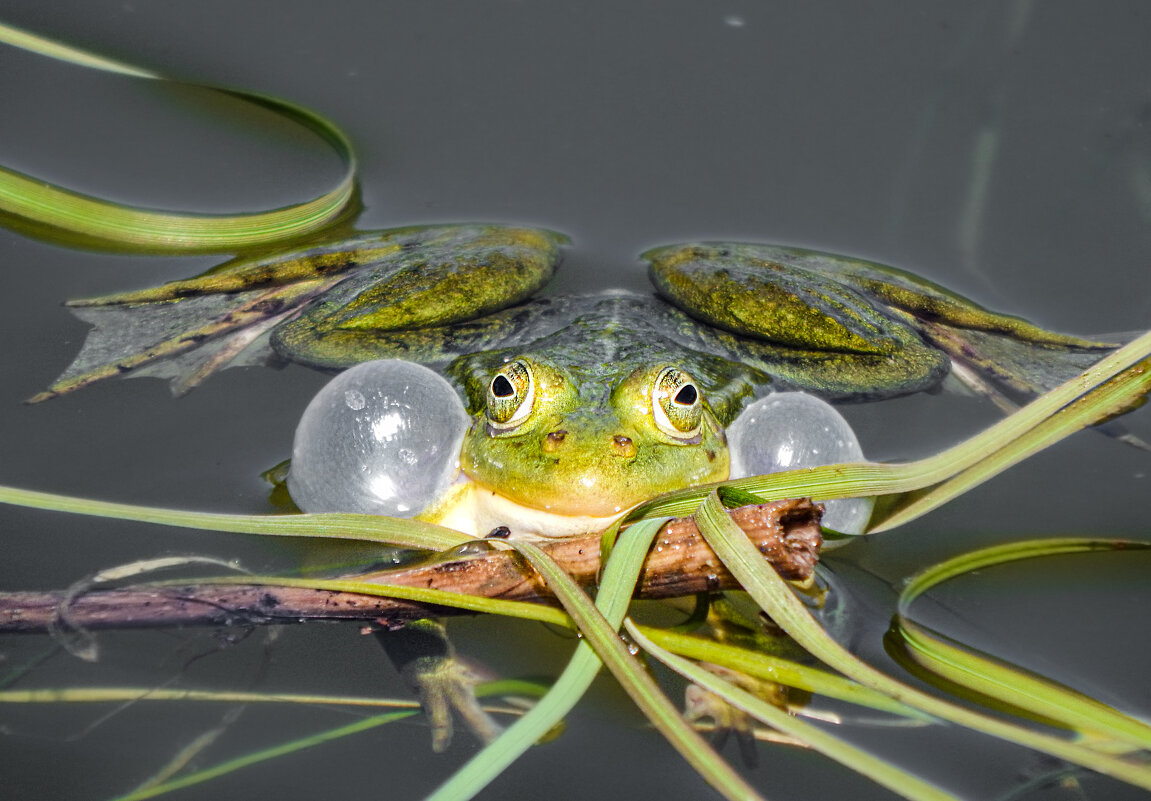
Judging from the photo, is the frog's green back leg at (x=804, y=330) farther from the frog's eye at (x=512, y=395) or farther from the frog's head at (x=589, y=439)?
the frog's eye at (x=512, y=395)

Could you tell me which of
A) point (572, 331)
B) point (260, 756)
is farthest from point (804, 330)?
point (260, 756)

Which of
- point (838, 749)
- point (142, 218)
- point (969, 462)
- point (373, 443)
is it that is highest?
point (142, 218)

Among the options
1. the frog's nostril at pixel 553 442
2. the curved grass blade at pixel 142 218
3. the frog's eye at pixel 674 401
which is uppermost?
the curved grass blade at pixel 142 218

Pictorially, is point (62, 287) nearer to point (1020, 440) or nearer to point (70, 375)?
point (70, 375)

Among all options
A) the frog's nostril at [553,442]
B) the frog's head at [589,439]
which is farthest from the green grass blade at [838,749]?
the frog's nostril at [553,442]

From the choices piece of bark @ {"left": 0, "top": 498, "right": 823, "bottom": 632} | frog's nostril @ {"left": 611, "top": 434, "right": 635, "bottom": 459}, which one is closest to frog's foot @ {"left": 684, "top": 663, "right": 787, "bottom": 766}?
piece of bark @ {"left": 0, "top": 498, "right": 823, "bottom": 632}

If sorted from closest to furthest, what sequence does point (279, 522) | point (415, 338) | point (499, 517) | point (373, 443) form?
1. point (279, 522)
2. point (373, 443)
3. point (499, 517)
4. point (415, 338)

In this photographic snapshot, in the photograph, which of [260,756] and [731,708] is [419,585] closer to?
[260,756]
